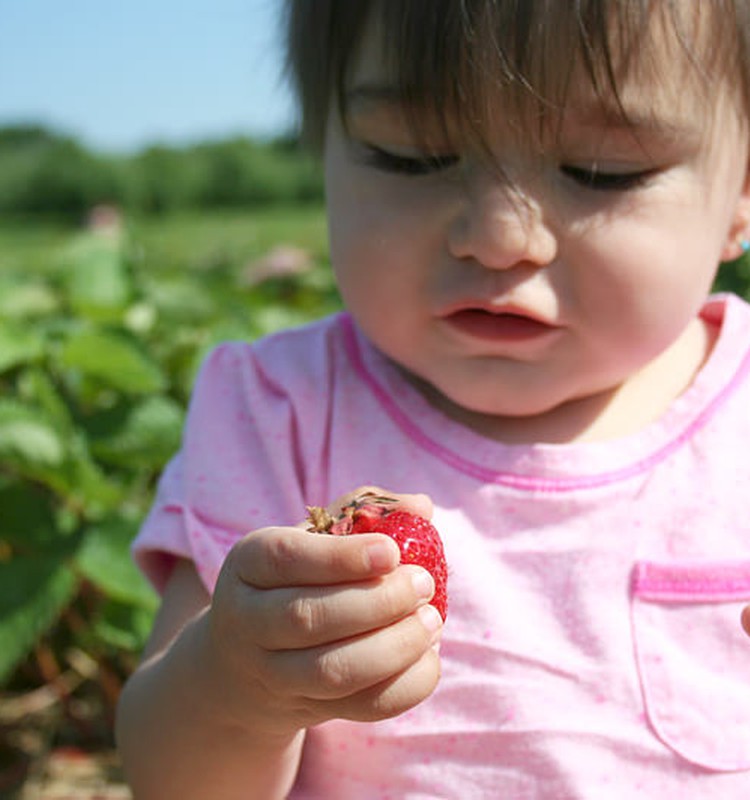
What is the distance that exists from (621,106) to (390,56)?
0.71 ft

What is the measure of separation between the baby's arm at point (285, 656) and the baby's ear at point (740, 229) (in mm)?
622

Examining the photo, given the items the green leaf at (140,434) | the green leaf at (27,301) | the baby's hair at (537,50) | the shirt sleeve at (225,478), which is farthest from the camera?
the green leaf at (27,301)

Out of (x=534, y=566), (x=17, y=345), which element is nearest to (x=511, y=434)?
(x=534, y=566)

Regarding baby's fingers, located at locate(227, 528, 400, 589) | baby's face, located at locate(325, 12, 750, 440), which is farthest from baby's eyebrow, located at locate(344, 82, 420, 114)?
baby's fingers, located at locate(227, 528, 400, 589)

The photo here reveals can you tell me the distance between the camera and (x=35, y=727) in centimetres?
222

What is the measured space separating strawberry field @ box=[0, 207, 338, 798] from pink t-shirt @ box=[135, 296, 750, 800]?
475 millimetres

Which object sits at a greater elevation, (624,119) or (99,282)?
(624,119)

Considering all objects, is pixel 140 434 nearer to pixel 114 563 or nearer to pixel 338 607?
pixel 114 563

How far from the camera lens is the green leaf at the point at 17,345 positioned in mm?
1865

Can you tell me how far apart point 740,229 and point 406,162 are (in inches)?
15.9

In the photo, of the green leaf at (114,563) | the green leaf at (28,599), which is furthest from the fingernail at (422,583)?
the green leaf at (28,599)

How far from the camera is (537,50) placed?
1.06m

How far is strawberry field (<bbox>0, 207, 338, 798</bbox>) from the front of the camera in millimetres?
1739

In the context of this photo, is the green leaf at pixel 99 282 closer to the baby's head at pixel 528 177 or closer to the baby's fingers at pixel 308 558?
the baby's head at pixel 528 177
